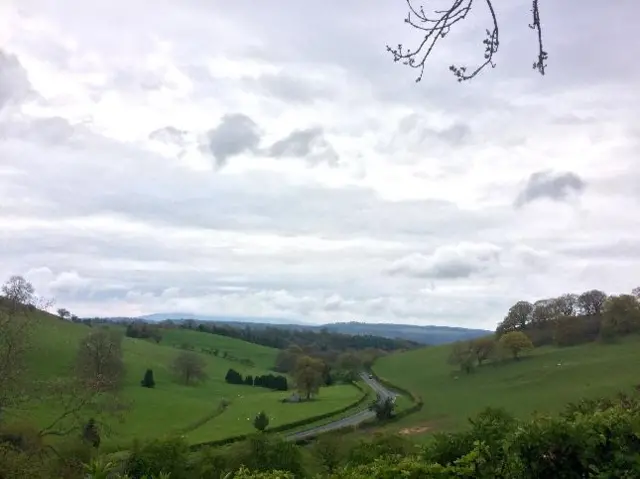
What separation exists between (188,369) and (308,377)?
21857mm

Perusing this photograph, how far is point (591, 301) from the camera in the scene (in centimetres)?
10988

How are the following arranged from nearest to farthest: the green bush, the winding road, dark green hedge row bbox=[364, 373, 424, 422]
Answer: the green bush < the winding road < dark green hedge row bbox=[364, 373, 424, 422]

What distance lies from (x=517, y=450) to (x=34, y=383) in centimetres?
1808

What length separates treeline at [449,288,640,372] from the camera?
90.2 meters

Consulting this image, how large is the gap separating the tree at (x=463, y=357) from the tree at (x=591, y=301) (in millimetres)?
23388

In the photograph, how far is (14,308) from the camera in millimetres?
20328

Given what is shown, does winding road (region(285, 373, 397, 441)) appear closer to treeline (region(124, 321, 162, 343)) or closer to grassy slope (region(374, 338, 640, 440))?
grassy slope (region(374, 338, 640, 440))

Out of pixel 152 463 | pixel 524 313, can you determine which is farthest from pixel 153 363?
pixel 152 463

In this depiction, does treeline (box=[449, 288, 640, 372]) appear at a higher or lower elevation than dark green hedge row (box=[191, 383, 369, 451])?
higher

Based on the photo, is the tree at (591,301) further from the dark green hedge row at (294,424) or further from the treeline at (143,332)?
the treeline at (143,332)

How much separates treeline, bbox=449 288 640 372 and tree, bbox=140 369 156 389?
47014mm

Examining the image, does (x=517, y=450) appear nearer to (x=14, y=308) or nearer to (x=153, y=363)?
(x=14, y=308)

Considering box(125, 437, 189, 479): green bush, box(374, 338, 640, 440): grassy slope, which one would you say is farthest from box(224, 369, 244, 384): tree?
box(125, 437, 189, 479): green bush

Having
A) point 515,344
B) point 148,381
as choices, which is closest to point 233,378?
point 148,381
